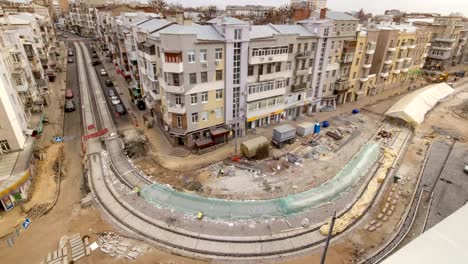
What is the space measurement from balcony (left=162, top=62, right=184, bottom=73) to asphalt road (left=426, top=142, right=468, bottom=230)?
115 ft

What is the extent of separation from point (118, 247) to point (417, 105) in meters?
62.2

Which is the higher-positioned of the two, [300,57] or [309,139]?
[300,57]

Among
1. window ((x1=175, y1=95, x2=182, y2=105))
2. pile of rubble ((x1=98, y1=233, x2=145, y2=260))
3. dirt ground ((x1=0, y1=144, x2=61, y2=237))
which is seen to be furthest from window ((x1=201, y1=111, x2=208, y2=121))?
dirt ground ((x1=0, y1=144, x2=61, y2=237))

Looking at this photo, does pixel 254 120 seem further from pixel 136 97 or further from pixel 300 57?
pixel 136 97

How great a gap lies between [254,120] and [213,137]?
9.53 metres

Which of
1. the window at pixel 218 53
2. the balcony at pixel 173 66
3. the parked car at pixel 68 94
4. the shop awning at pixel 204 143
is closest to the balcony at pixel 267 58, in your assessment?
the window at pixel 218 53

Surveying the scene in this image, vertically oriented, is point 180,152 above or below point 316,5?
below

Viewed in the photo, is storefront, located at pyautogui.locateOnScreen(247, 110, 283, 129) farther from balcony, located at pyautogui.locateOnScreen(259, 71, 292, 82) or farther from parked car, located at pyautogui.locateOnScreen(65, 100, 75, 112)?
parked car, located at pyautogui.locateOnScreen(65, 100, 75, 112)

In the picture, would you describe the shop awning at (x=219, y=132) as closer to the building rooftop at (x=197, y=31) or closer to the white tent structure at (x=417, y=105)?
the building rooftop at (x=197, y=31)

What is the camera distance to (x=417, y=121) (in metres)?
46.8

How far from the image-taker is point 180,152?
121ft

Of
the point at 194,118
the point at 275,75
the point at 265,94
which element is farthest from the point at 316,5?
the point at 194,118

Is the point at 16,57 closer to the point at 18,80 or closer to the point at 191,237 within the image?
the point at 18,80

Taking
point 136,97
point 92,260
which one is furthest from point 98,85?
point 92,260
